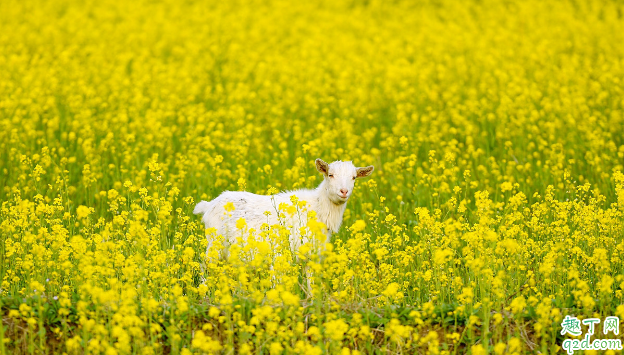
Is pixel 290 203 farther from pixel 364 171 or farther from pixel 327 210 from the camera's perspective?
pixel 364 171

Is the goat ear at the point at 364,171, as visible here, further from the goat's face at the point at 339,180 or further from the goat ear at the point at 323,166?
the goat ear at the point at 323,166

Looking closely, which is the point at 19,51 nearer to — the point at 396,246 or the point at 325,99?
the point at 325,99

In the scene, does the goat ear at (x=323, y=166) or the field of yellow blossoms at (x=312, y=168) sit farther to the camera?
the goat ear at (x=323, y=166)

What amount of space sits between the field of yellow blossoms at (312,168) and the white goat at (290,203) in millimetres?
296

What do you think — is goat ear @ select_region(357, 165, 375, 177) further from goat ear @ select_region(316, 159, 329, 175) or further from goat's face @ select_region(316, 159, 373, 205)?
goat ear @ select_region(316, 159, 329, 175)

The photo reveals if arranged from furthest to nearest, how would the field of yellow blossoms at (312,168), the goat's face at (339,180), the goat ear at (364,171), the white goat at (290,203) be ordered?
the goat ear at (364,171), the white goat at (290,203), the goat's face at (339,180), the field of yellow blossoms at (312,168)

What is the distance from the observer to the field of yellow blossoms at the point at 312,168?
7.86 m

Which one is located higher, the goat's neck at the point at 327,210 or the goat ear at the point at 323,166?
the goat ear at the point at 323,166

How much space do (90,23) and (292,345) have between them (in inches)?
766

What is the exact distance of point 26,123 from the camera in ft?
50.0

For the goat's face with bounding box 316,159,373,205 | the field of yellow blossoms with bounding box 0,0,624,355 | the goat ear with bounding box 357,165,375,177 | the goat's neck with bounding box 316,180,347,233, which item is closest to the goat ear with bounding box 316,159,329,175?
the goat's face with bounding box 316,159,373,205

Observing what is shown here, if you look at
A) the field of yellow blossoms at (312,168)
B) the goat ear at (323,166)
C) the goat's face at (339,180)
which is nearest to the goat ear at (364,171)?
the goat's face at (339,180)

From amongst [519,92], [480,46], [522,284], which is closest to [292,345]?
[522,284]

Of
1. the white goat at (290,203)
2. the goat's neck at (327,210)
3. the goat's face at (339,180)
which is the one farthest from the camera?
the goat's neck at (327,210)
